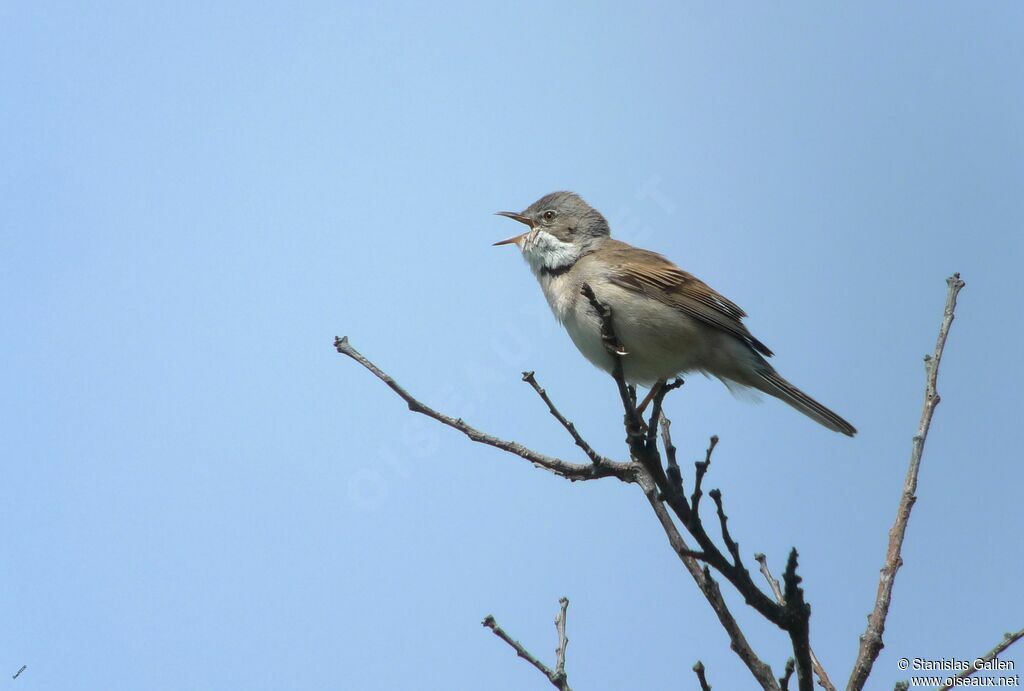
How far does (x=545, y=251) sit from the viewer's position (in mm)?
7289

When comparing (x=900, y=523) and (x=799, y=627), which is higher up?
(x=900, y=523)

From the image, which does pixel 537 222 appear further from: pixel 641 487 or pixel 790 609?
pixel 790 609

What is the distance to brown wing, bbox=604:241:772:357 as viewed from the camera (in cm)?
654

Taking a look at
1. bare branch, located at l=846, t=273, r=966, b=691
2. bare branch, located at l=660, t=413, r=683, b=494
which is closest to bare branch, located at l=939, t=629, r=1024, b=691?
bare branch, located at l=846, t=273, r=966, b=691

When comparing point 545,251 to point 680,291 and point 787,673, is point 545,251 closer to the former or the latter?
point 680,291

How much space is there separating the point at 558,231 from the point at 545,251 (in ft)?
1.08

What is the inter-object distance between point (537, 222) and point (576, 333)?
1.71 m

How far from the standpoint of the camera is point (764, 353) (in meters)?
6.70

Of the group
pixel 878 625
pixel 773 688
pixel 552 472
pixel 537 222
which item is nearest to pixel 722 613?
pixel 773 688

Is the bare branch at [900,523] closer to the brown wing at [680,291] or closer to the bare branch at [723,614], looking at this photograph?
the bare branch at [723,614]

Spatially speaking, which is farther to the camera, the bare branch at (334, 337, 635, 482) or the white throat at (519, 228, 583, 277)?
the white throat at (519, 228, 583, 277)

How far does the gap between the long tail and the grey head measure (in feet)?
5.73

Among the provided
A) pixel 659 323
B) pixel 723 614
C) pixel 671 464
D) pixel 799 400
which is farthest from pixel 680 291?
pixel 723 614

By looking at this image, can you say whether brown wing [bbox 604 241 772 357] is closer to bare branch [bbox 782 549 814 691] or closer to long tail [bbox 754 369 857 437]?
long tail [bbox 754 369 857 437]
